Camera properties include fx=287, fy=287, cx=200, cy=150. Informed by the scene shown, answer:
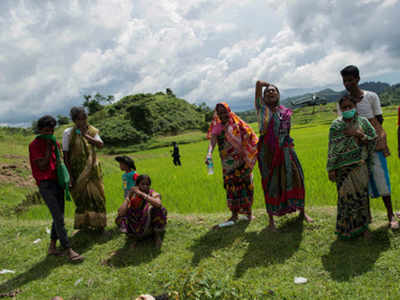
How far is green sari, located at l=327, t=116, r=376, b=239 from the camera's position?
3203 mm

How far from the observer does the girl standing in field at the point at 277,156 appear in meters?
3.75

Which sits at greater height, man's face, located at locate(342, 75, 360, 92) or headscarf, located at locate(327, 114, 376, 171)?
man's face, located at locate(342, 75, 360, 92)

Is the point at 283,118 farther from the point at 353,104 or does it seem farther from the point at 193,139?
the point at 193,139

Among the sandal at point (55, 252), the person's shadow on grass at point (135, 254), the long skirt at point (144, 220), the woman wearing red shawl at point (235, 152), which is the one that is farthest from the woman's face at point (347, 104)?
the sandal at point (55, 252)

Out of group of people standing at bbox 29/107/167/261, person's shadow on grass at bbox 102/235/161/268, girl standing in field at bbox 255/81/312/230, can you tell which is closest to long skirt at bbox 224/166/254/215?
girl standing in field at bbox 255/81/312/230

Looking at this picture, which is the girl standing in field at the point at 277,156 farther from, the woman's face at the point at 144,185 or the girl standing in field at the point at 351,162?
the woman's face at the point at 144,185

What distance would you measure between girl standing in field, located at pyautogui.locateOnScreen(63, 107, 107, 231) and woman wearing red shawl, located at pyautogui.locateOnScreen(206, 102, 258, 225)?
178 centimetres

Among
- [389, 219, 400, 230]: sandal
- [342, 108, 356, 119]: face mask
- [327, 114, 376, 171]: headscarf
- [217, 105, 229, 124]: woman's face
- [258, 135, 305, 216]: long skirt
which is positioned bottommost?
[389, 219, 400, 230]: sandal

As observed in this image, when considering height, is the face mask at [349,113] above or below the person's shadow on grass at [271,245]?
above

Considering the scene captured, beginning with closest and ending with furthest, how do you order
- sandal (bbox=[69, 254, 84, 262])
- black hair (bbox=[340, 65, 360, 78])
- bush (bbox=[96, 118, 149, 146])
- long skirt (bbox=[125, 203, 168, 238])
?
black hair (bbox=[340, 65, 360, 78]) → sandal (bbox=[69, 254, 84, 262]) → long skirt (bbox=[125, 203, 168, 238]) → bush (bbox=[96, 118, 149, 146])

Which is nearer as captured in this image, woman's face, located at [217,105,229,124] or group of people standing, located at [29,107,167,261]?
group of people standing, located at [29,107,167,261]

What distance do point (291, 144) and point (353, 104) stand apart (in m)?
0.89

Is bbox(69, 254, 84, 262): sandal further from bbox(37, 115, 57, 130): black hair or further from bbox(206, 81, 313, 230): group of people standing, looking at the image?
bbox(206, 81, 313, 230): group of people standing

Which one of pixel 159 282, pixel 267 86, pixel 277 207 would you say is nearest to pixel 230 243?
pixel 277 207
